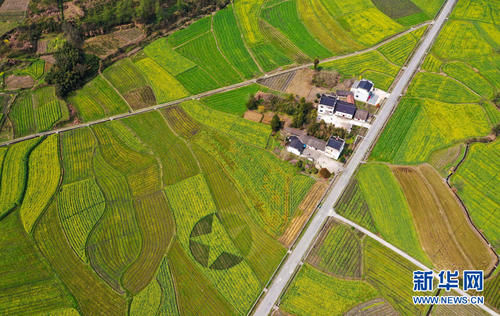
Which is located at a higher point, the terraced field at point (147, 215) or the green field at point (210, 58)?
the green field at point (210, 58)

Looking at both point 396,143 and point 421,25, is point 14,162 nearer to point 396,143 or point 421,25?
point 396,143

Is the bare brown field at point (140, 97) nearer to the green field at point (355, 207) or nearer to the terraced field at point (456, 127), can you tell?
the green field at point (355, 207)

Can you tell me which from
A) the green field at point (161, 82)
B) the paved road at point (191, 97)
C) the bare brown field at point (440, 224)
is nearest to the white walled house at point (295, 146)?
the bare brown field at point (440, 224)

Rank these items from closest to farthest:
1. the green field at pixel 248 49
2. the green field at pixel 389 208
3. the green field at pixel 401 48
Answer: the green field at pixel 389 208
the green field at pixel 248 49
the green field at pixel 401 48

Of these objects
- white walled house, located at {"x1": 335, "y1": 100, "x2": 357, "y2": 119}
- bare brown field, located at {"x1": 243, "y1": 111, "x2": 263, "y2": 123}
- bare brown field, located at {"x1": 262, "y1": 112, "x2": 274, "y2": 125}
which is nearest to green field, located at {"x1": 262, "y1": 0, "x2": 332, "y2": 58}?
white walled house, located at {"x1": 335, "y1": 100, "x2": 357, "y2": 119}

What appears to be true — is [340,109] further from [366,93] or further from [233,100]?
[233,100]

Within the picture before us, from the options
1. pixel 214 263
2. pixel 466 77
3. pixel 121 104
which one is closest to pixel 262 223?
pixel 214 263

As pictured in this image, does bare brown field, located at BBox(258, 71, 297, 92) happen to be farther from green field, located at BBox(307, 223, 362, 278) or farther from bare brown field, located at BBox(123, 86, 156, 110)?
green field, located at BBox(307, 223, 362, 278)
